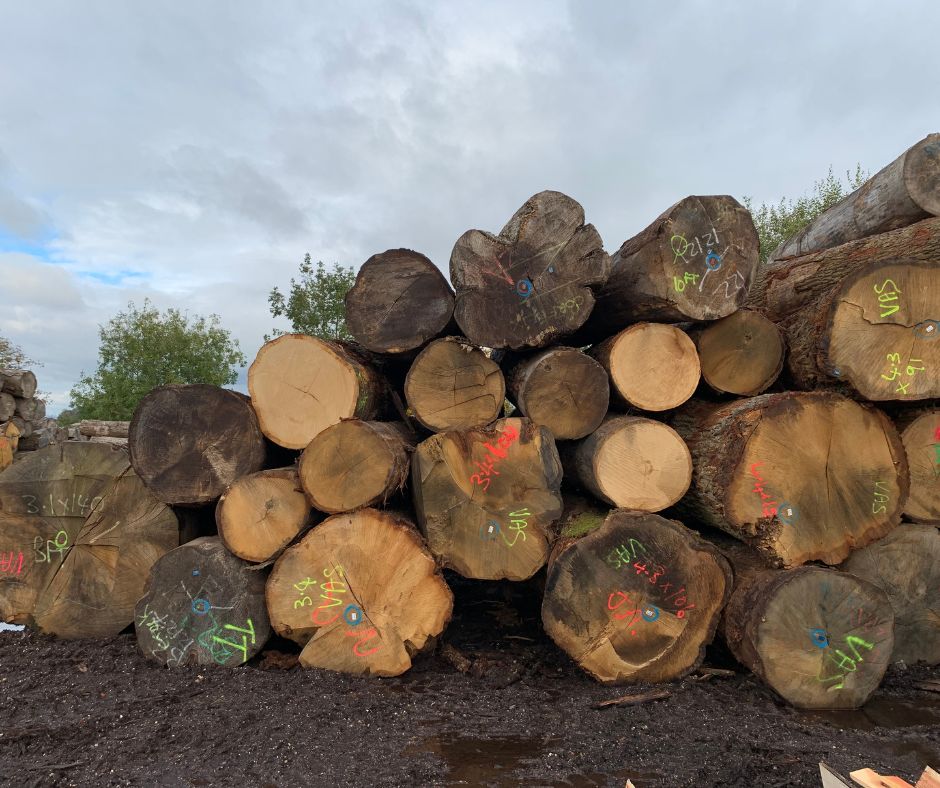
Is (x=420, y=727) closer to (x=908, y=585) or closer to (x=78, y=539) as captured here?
(x=78, y=539)

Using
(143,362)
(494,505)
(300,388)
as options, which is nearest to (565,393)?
(494,505)

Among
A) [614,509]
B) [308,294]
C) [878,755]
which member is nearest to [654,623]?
[614,509]

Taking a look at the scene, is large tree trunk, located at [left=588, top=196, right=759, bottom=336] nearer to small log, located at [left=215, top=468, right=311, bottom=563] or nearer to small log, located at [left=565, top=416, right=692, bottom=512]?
small log, located at [left=565, top=416, right=692, bottom=512]

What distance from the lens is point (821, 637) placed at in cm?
309

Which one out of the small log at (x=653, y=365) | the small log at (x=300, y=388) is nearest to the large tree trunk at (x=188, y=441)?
the small log at (x=300, y=388)

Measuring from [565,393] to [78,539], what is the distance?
3247mm

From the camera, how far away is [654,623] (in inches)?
129

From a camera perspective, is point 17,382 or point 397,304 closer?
point 397,304

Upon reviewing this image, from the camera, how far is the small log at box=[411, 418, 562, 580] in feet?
11.0

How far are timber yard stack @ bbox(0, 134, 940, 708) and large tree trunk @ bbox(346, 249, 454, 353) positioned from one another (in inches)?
0.5

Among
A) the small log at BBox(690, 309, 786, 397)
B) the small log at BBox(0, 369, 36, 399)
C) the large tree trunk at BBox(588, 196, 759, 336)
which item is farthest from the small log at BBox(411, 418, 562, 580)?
the small log at BBox(0, 369, 36, 399)

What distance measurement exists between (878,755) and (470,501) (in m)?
2.14

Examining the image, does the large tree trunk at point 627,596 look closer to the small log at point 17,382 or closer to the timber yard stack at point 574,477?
the timber yard stack at point 574,477

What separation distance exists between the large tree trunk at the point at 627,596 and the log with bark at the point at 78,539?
98.3 inches
